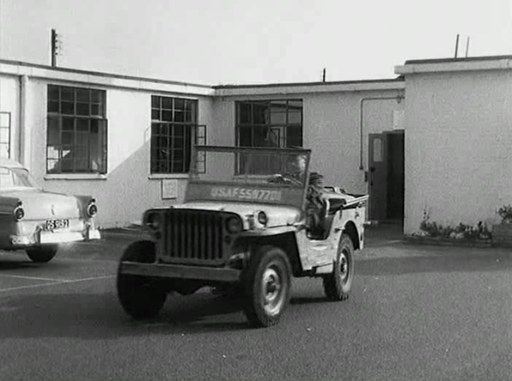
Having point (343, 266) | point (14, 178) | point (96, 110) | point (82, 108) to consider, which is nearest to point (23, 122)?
point (82, 108)

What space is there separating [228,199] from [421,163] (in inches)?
351

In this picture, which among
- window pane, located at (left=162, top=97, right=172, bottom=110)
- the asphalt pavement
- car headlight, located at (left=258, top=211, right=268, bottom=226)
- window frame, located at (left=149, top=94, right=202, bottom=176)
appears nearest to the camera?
the asphalt pavement

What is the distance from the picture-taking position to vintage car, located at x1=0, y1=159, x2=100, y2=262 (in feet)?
37.1

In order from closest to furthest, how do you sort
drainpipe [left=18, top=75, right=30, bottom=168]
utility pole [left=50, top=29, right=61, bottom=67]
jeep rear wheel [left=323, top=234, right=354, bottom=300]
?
jeep rear wheel [left=323, top=234, right=354, bottom=300] → drainpipe [left=18, top=75, right=30, bottom=168] → utility pole [left=50, top=29, right=61, bottom=67]

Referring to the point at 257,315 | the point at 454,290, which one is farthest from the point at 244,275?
the point at 454,290

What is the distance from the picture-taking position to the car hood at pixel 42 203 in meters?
11.5

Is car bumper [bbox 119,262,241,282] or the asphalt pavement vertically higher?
car bumper [bbox 119,262,241,282]

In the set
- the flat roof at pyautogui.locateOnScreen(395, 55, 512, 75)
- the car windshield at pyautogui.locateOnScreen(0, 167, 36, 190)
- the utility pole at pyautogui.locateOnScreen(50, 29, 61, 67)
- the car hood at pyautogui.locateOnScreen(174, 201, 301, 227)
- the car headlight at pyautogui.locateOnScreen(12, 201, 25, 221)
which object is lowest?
the car headlight at pyautogui.locateOnScreen(12, 201, 25, 221)

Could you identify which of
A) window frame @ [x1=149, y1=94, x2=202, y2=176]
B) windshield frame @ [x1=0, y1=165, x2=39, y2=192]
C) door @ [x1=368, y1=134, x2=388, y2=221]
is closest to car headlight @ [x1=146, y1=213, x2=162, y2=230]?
windshield frame @ [x1=0, y1=165, x2=39, y2=192]

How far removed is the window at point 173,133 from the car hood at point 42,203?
8.08m

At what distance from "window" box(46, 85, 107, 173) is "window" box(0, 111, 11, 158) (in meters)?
1.04

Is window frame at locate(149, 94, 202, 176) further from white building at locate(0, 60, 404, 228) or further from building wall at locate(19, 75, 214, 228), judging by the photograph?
building wall at locate(19, 75, 214, 228)

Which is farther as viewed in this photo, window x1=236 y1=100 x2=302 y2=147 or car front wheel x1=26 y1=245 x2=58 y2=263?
window x1=236 y1=100 x2=302 y2=147

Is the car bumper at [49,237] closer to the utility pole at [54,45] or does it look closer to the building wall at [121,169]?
the building wall at [121,169]
